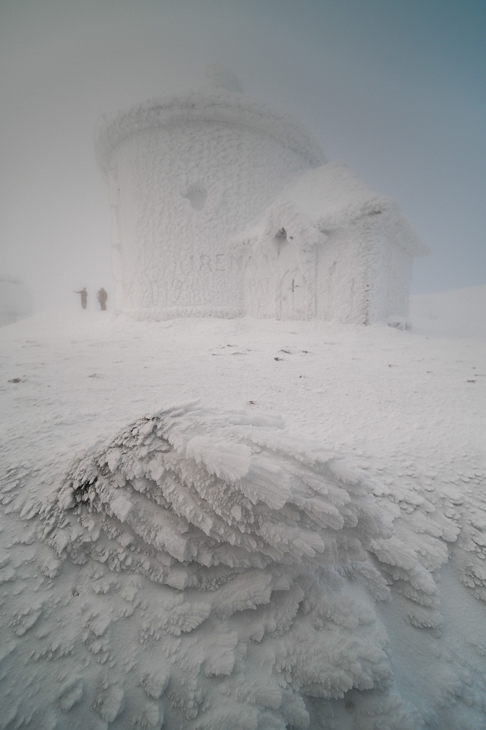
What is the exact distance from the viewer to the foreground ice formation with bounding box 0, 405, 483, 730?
69 centimetres

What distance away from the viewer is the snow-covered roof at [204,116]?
21.7ft

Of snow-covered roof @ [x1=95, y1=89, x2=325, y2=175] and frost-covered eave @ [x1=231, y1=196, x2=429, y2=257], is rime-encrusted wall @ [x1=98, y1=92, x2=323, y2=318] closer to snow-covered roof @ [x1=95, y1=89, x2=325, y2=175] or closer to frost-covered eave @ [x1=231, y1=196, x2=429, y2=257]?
snow-covered roof @ [x1=95, y1=89, x2=325, y2=175]

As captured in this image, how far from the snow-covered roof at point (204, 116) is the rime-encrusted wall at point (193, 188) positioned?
0.02 m

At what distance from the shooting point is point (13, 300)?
46.5ft

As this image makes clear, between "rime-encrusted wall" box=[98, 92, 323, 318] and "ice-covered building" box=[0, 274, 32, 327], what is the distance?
10.3 metres

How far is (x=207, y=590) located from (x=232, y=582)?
81 mm

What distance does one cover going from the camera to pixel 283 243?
660 centimetres

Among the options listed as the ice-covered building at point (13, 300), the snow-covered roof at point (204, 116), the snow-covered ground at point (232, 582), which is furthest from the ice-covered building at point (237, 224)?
the ice-covered building at point (13, 300)

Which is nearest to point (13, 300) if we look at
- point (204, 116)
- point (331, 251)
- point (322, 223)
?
point (204, 116)

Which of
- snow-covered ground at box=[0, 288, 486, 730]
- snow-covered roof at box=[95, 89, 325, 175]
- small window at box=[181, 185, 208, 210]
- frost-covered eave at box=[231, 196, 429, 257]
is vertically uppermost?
snow-covered roof at box=[95, 89, 325, 175]

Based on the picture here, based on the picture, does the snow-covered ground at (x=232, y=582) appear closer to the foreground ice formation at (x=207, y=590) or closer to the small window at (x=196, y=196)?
the foreground ice formation at (x=207, y=590)

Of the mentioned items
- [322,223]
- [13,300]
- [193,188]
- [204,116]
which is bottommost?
[13,300]

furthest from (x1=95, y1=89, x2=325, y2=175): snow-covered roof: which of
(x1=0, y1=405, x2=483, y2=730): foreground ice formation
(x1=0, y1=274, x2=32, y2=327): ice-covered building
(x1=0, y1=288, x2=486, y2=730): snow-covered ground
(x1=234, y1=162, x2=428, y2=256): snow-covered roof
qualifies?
(x1=0, y1=274, x2=32, y2=327): ice-covered building

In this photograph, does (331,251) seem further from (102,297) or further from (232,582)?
(102,297)
